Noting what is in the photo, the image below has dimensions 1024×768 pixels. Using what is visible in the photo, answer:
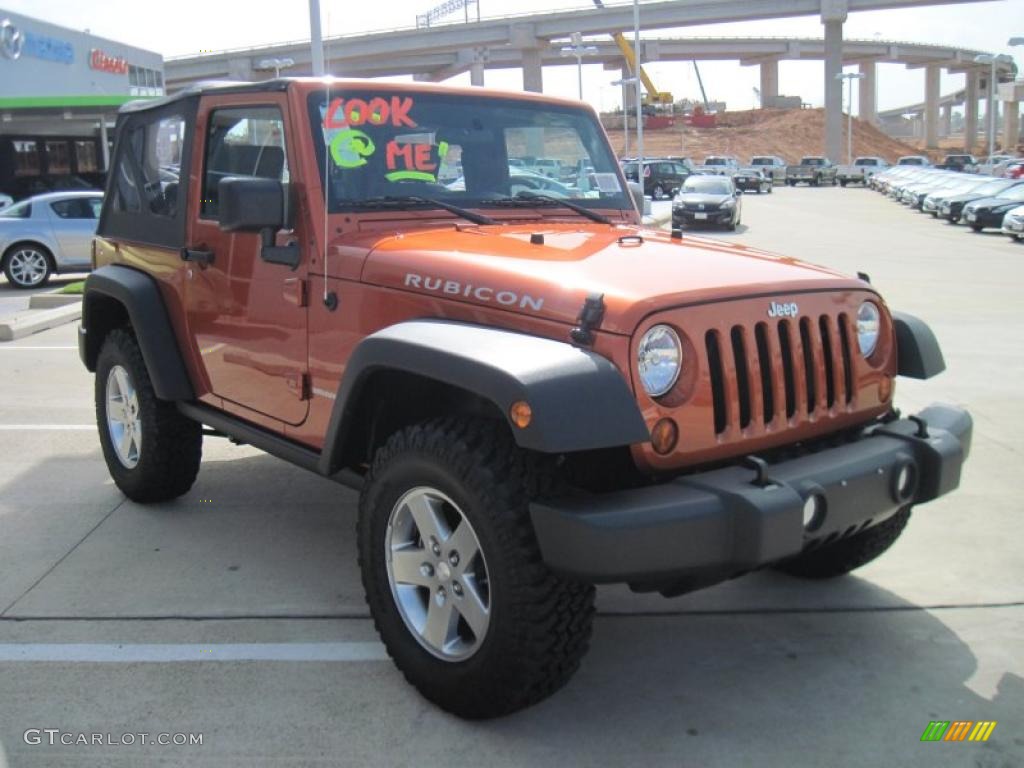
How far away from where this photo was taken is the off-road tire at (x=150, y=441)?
16.7 ft

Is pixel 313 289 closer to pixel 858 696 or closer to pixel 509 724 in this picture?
pixel 509 724

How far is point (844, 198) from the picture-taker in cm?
4634

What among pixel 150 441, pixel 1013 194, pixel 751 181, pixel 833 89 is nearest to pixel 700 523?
pixel 150 441

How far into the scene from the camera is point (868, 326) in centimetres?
371

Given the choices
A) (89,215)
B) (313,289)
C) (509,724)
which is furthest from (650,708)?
(89,215)

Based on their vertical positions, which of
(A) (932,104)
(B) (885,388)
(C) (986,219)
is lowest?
(C) (986,219)

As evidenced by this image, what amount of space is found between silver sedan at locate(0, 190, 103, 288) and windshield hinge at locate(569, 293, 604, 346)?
14.2 meters

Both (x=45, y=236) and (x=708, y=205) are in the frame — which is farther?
(x=708, y=205)

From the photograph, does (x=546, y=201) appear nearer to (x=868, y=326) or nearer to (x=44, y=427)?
(x=868, y=326)

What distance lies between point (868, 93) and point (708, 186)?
94652 mm

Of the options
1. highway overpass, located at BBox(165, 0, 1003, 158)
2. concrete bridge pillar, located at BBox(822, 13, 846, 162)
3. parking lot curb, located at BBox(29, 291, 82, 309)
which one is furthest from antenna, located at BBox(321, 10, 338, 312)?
concrete bridge pillar, located at BBox(822, 13, 846, 162)

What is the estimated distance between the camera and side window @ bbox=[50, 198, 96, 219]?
15641 millimetres

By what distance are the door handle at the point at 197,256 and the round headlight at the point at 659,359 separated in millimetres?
2311

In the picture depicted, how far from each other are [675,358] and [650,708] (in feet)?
3.80
